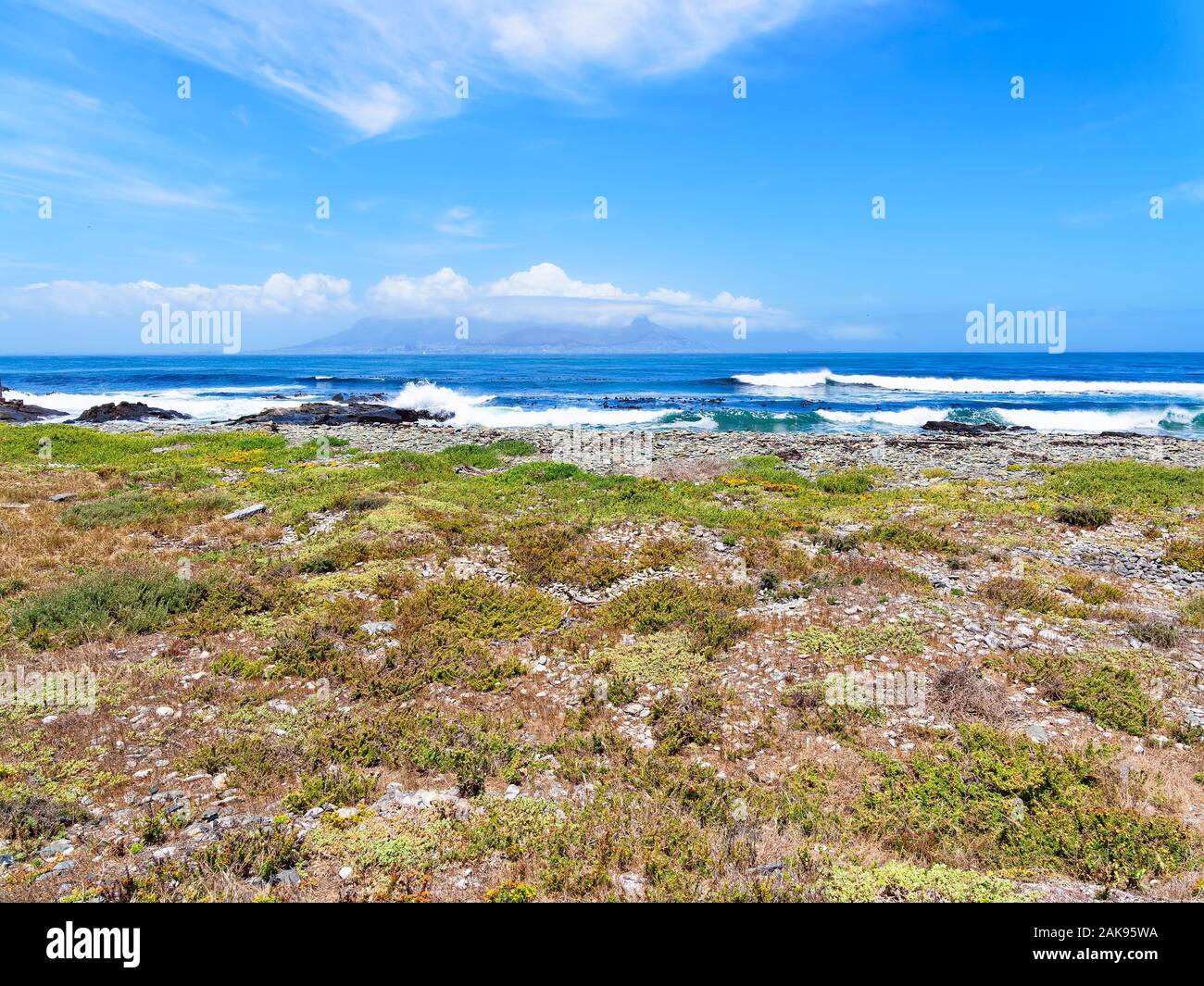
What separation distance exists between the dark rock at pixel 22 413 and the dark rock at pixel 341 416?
600 inches

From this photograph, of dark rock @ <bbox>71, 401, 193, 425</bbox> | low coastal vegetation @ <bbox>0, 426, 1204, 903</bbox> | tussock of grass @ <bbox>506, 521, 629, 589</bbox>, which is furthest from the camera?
dark rock @ <bbox>71, 401, 193, 425</bbox>

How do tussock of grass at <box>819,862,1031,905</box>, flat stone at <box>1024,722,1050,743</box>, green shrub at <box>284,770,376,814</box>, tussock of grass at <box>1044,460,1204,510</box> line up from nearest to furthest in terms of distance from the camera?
tussock of grass at <box>819,862,1031,905</box> → green shrub at <box>284,770,376,814</box> → flat stone at <box>1024,722,1050,743</box> → tussock of grass at <box>1044,460,1204,510</box>

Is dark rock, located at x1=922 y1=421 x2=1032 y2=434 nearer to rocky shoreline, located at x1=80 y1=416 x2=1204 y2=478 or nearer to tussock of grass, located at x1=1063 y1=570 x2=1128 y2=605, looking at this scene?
rocky shoreline, located at x1=80 y1=416 x2=1204 y2=478

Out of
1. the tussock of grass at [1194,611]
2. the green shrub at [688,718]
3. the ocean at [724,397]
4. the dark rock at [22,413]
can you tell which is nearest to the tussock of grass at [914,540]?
the tussock of grass at [1194,611]

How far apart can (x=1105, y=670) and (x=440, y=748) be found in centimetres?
1002

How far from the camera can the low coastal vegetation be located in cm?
564

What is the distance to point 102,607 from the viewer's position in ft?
35.9

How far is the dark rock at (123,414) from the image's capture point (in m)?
46.5

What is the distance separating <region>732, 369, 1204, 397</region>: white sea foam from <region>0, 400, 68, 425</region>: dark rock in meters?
77.8

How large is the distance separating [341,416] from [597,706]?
145 ft

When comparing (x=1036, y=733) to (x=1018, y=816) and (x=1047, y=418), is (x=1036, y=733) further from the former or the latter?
(x=1047, y=418)

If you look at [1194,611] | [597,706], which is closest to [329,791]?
[597,706]

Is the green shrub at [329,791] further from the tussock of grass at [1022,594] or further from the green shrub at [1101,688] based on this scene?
the tussock of grass at [1022,594]

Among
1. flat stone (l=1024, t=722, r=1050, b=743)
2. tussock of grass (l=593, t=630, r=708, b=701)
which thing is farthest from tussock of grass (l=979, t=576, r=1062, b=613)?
tussock of grass (l=593, t=630, r=708, b=701)
